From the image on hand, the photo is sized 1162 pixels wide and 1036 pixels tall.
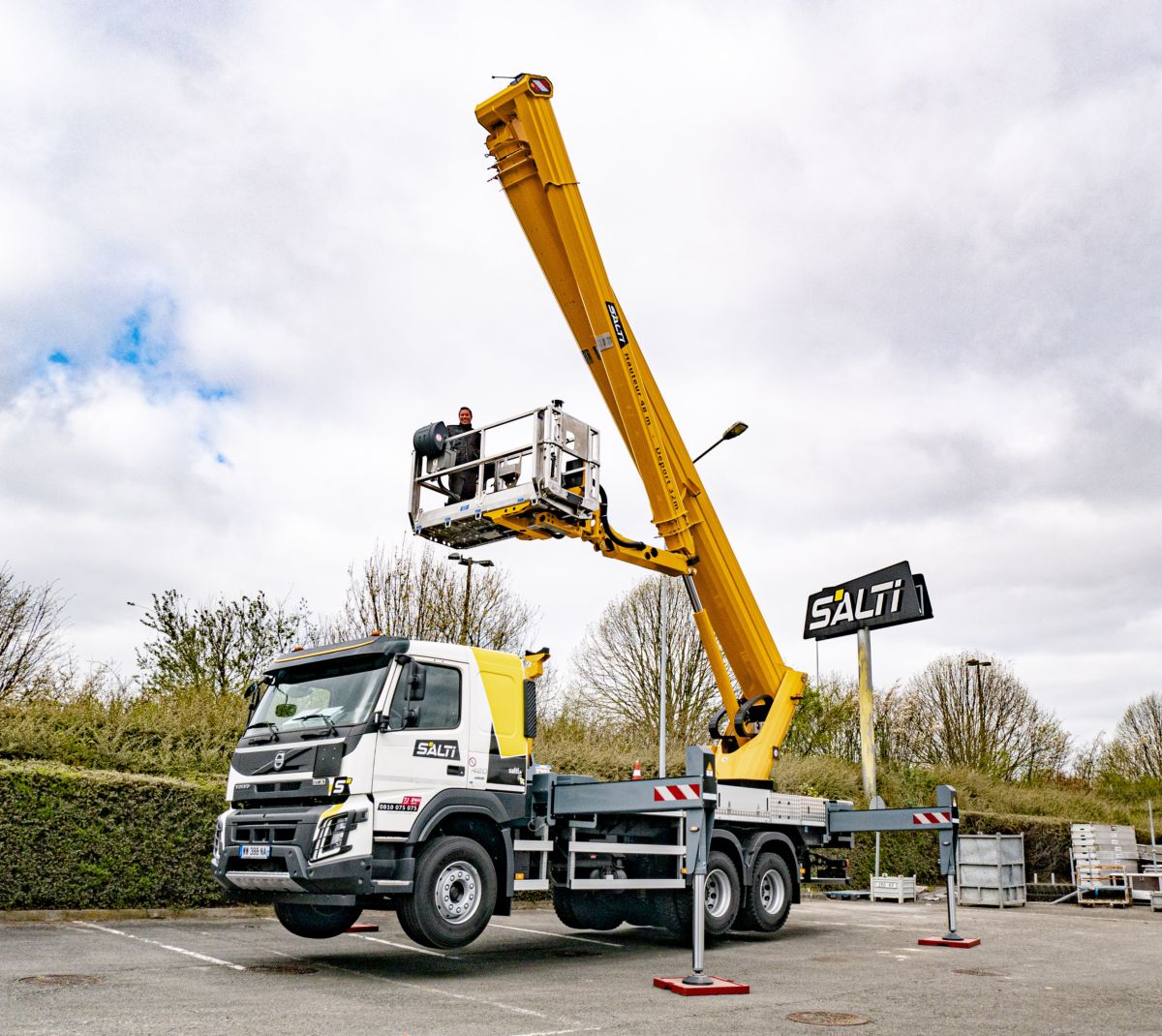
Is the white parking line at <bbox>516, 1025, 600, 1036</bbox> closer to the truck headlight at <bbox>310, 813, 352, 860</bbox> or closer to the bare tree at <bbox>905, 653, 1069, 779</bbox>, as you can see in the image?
the truck headlight at <bbox>310, 813, 352, 860</bbox>

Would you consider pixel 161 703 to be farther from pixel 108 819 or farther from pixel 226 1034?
pixel 226 1034

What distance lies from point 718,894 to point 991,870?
10.8 m

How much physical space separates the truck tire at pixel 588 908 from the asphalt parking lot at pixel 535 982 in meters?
0.27

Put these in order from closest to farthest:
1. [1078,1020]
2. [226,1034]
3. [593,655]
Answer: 1. [226,1034]
2. [1078,1020]
3. [593,655]

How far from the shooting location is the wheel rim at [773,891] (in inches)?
509

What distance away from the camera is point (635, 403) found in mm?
12477

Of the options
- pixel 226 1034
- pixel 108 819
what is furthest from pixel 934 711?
pixel 226 1034

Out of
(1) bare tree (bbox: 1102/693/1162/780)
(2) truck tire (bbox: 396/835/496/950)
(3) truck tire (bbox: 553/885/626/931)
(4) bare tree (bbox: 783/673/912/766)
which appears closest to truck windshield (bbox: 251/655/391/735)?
(2) truck tire (bbox: 396/835/496/950)

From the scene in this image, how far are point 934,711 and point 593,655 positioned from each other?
1804cm

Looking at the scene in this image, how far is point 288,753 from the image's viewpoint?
9086mm

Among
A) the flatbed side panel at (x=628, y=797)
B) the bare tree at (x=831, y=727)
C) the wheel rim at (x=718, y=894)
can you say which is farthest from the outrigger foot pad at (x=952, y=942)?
the bare tree at (x=831, y=727)

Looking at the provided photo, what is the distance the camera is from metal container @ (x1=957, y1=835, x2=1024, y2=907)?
2022 centimetres

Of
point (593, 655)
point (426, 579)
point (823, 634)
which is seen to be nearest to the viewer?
point (823, 634)

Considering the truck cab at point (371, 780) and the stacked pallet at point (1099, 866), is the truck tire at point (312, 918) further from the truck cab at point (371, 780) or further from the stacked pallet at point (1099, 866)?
the stacked pallet at point (1099, 866)
